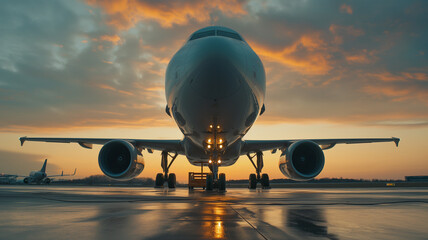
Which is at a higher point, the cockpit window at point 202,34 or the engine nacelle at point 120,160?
the cockpit window at point 202,34

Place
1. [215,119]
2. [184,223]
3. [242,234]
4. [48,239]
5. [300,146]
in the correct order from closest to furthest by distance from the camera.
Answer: [48,239], [242,234], [184,223], [215,119], [300,146]

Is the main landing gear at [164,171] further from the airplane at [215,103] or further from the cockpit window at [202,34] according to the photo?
the cockpit window at [202,34]

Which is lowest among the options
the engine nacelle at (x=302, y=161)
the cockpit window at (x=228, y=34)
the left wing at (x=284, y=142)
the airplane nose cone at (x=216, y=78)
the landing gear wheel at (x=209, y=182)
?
the landing gear wheel at (x=209, y=182)

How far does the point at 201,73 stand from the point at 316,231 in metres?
5.05

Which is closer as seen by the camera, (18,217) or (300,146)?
(18,217)

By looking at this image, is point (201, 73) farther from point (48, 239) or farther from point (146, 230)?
point (48, 239)

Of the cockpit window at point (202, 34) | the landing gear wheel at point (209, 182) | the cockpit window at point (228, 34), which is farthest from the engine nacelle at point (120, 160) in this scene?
the cockpit window at point (228, 34)

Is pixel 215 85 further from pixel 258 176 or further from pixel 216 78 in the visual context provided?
pixel 258 176

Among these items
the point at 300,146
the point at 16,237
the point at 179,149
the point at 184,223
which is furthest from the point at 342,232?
the point at 179,149

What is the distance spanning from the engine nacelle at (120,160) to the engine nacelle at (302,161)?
585 centimetres

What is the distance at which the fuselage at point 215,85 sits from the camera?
7453mm

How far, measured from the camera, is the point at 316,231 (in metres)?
3.05

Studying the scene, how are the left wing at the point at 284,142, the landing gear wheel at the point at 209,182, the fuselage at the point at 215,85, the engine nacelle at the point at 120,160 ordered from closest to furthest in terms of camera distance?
1. the fuselage at the point at 215,85
2. the engine nacelle at the point at 120,160
3. the landing gear wheel at the point at 209,182
4. the left wing at the point at 284,142

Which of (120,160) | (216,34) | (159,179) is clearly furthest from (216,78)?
(159,179)
